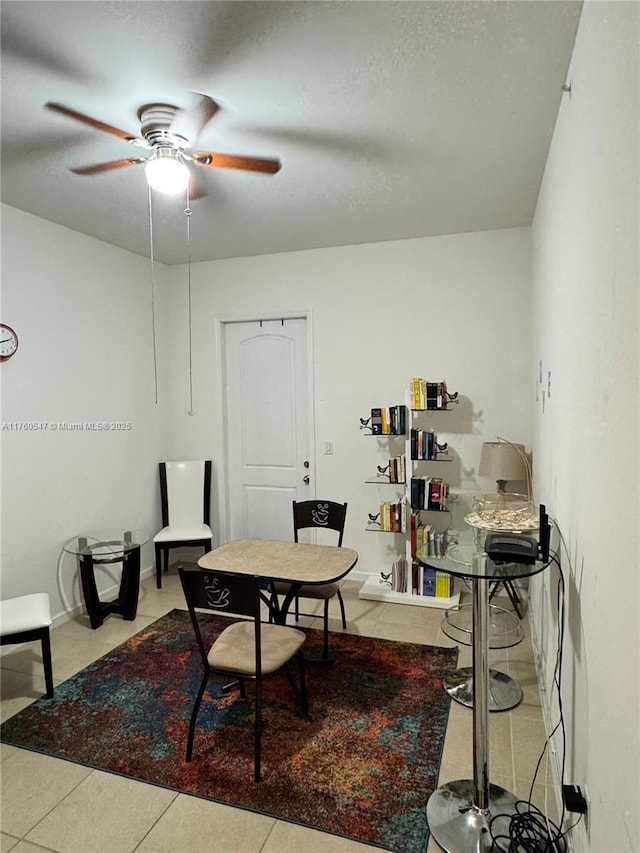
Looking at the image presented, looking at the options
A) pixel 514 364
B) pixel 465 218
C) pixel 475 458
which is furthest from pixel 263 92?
pixel 475 458

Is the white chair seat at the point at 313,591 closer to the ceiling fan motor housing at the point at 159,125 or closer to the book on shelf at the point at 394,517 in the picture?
the book on shelf at the point at 394,517

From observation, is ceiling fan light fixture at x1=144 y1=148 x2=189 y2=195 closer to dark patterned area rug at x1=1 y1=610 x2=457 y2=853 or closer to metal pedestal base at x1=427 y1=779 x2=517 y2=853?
dark patterned area rug at x1=1 y1=610 x2=457 y2=853

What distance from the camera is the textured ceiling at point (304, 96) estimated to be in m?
1.60

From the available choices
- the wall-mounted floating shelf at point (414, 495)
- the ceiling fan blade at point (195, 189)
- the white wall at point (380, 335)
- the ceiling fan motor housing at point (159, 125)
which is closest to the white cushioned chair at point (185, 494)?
the white wall at point (380, 335)

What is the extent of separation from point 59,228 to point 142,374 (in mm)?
1307

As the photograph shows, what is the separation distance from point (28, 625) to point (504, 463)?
2.98m

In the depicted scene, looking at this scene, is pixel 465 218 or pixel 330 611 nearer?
pixel 465 218

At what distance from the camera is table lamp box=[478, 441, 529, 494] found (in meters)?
3.44

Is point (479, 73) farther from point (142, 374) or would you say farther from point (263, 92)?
point (142, 374)

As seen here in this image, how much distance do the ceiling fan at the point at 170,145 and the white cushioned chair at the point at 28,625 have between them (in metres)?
2.26

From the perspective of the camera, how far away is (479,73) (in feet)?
6.16

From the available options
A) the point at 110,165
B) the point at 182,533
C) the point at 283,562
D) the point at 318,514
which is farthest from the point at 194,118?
the point at 182,533

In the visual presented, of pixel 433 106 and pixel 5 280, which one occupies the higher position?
pixel 433 106

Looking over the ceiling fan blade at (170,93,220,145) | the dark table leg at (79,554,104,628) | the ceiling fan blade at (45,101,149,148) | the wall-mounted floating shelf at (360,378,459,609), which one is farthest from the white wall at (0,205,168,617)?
the wall-mounted floating shelf at (360,378,459,609)
